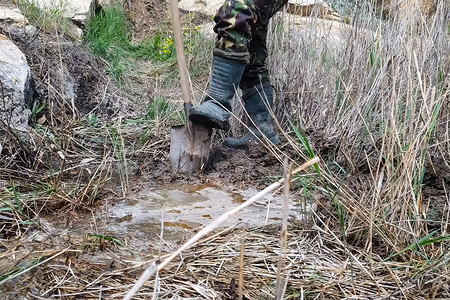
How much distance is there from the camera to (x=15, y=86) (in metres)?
2.57

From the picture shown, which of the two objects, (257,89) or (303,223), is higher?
(257,89)

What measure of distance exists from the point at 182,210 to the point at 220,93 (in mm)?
636

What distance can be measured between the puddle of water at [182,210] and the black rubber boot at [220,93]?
302 millimetres

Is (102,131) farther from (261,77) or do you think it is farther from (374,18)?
(374,18)

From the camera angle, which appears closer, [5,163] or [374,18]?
[5,163]

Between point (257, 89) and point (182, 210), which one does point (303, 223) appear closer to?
point (182, 210)

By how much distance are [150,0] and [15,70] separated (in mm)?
3816

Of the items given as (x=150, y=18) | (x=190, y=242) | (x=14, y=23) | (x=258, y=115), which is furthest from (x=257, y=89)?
(x=150, y=18)

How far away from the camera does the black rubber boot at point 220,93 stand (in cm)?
216

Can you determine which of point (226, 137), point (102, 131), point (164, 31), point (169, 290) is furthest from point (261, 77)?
point (164, 31)

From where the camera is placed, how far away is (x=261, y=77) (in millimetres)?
2635

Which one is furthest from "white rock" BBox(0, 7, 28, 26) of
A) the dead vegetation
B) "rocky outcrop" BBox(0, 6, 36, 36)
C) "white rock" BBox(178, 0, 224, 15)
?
"white rock" BBox(178, 0, 224, 15)

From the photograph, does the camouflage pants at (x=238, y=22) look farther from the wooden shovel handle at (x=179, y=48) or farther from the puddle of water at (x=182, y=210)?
the puddle of water at (x=182, y=210)

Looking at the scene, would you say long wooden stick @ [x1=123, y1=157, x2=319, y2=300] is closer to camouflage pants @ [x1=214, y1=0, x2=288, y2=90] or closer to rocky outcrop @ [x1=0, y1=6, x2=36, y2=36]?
camouflage pants @ [x1=214, y1=0, x2=288, y2=90]
